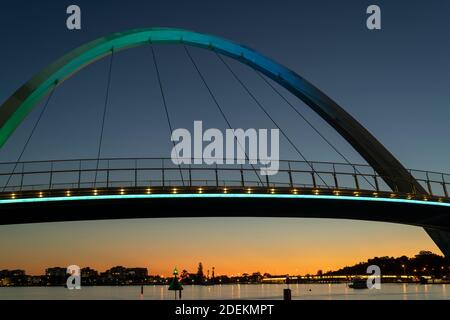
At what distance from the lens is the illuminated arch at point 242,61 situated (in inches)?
1447

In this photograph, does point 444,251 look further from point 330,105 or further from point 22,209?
point 22,209

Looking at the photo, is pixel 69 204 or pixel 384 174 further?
pixel 384 174

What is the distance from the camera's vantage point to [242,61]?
4769 cm

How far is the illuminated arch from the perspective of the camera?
3675 centimetres

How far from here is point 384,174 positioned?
1674 inches
